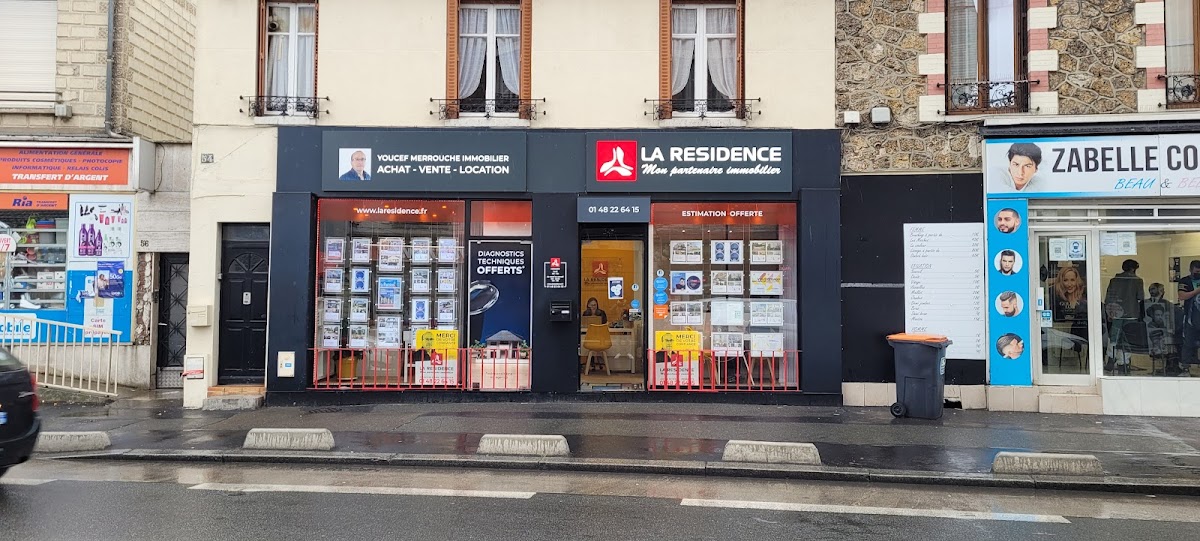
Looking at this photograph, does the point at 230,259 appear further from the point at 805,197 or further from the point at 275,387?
the point at 805,197

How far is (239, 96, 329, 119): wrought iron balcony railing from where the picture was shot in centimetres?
1202

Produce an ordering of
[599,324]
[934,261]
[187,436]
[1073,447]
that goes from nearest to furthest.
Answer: [1073,447] < [187,436] < [934,261] < [599,324]

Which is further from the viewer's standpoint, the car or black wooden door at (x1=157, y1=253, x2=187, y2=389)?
black wooden door at (x1=157, y1=253, x2=187, y2=389)

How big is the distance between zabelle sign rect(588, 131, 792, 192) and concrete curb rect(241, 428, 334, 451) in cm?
522

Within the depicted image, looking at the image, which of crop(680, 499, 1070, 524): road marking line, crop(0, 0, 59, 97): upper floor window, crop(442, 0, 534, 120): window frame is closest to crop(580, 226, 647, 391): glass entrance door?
crop(442, 0, 534, 120): window frame

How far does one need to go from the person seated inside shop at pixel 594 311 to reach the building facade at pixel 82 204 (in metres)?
6.60

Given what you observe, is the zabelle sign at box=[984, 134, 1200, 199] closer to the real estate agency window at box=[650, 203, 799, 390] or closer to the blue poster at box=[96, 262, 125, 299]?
the real estate agency window at box=[650, 203, 799, 390]

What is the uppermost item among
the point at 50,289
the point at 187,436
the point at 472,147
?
the point at 472,147

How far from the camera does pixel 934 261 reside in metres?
11.6

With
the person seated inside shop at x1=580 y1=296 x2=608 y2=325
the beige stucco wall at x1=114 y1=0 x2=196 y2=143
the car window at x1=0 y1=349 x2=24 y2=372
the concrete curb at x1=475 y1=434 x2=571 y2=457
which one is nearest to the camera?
the car window at x1=0 y1=349 x2=24 y2=372

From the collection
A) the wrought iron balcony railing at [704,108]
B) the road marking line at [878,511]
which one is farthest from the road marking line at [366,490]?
the wrought iron balcony railing at [704,108]

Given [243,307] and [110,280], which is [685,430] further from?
[110,280]

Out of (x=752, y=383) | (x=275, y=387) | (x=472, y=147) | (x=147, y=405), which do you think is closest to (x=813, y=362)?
(x=752, y=383)

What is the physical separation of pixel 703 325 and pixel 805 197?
239 cm
